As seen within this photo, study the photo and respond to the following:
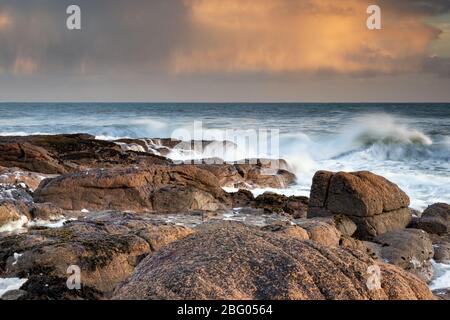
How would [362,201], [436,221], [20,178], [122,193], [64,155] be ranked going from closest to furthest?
1. [362,201]
2. [436,221]
3. [122,193]
4. [20,178]
5. [64,155]

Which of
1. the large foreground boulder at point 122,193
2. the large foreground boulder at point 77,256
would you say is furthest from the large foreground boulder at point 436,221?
the large foreground boulder at point 77,256

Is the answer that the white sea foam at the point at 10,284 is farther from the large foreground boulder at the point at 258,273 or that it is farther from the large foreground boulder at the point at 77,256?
the large foreground boulder at the point at 258,273

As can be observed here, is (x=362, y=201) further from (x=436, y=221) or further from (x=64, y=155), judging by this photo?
(x=64, y=155)


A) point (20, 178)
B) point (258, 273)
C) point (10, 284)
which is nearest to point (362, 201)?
point (10, 284)

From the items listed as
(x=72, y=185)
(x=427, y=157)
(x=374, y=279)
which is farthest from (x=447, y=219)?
(x=427, y=157)

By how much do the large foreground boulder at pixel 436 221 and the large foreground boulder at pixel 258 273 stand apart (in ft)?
37.7

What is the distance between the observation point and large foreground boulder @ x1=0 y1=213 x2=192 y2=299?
7344 millimetres

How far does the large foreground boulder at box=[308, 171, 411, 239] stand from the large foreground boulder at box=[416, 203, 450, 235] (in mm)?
468

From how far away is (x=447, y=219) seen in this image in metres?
16.3

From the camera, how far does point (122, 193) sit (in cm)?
1592

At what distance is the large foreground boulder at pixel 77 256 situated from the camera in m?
7.34

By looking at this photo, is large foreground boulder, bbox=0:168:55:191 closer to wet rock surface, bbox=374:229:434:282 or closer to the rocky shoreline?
the rocky shoreline

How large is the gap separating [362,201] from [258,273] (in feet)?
36.4

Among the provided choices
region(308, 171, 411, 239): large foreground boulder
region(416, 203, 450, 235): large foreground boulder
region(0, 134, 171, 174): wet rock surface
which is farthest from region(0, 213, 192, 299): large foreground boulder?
region(0, 134, 171, 174): wet rock surface
